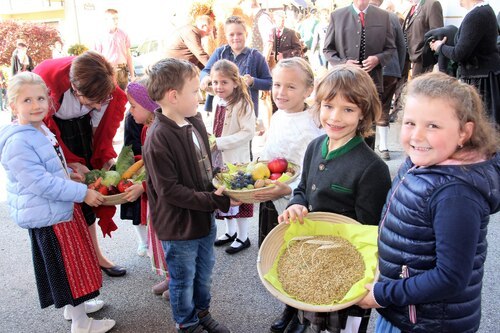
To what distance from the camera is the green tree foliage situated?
1246 cm

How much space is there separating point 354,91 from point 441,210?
720mm

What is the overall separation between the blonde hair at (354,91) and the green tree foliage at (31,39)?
12.6 meters

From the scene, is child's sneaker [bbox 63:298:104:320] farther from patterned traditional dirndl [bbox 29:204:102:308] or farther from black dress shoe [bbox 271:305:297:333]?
black dress shoe [bbox 271:305:297:333]

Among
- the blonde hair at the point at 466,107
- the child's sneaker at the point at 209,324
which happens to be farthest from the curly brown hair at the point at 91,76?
the blonde hair at the point at 466,107

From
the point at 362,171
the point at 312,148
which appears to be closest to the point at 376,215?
the point at 362,171

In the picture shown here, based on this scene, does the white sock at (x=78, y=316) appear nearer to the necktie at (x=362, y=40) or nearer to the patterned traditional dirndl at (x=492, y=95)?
the necktie at (x=362, y=40)

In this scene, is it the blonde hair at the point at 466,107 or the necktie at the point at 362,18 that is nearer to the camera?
the blonde hair at the point at 466,107

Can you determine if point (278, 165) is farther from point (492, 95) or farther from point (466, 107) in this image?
point (492, 95)

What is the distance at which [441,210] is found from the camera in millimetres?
1196

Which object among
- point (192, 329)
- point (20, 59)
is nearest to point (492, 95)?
point (192, 329)

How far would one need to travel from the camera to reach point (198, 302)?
7.83 feet

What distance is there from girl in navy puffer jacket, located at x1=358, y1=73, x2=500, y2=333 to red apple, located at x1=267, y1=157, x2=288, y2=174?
39.0 inches

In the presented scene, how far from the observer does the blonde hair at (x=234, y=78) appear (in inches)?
120

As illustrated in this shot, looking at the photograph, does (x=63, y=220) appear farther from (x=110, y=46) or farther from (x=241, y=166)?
(x=110, y=46)
